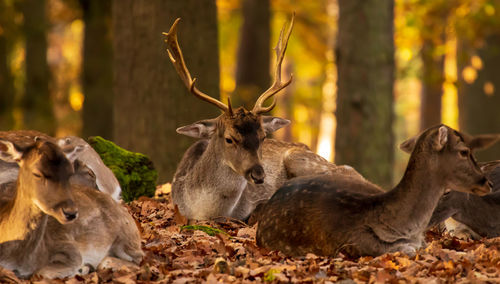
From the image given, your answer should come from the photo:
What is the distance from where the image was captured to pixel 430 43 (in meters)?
23.5

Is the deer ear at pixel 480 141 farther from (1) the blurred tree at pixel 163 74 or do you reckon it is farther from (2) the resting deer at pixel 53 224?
(1) the blurred tree at pixel 163 74

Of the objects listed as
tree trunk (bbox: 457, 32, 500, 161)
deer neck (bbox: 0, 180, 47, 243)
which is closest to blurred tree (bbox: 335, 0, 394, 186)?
tree trunk (bbox: 457, 32, 500, 161)

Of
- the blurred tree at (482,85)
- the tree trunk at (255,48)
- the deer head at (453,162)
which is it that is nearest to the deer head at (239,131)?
the deer head at (453,162)

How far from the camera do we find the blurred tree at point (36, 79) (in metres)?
21.2

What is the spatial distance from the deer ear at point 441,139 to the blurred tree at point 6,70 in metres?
16.6

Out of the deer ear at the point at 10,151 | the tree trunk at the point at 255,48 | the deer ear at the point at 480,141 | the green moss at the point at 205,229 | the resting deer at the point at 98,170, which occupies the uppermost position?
the tree trunk at the point at 255,48

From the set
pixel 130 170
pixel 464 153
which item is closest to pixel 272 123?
pixel 130 170

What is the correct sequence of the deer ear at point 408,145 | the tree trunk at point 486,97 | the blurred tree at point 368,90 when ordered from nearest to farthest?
the deer ear at point 408,145 < the blurred tree at point 368,90 < the tree trunk at point 486,97

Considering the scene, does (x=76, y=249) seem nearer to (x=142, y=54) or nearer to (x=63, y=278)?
(x=63, y=278)

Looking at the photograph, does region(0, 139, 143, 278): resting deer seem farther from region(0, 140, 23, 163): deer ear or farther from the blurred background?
the blurred background

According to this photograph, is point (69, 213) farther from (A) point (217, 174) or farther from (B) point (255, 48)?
(B) point (255, 48)

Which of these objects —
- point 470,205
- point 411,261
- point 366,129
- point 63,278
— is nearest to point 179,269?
point 63,278

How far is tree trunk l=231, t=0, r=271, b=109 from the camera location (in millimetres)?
20969

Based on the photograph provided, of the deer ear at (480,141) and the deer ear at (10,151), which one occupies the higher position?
the deer ear at (480,141)
